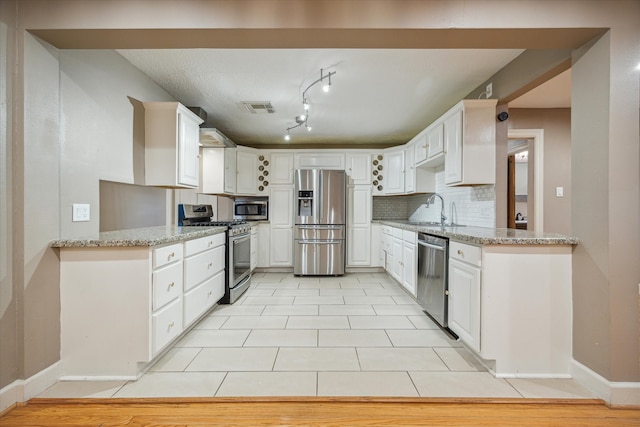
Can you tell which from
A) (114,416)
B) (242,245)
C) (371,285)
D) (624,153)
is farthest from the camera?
(371,285)

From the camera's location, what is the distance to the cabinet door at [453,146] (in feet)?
9.42

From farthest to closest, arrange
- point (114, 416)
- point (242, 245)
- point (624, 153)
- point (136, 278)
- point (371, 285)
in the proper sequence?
1. point (371, 285)
2. point (242, 245)
3. point (136, 278)
4. point (624, 153)
5. point (114, 416)

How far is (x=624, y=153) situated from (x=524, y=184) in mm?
6600

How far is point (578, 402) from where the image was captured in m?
1.64

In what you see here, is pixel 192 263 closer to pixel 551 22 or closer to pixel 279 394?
pixel 279 394

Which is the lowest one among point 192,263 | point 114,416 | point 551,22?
point 114,416

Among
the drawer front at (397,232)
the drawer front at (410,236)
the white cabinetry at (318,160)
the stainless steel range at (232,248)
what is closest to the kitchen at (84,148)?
the stainless steel range at (232,248)

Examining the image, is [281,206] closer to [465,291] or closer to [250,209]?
[250,209]

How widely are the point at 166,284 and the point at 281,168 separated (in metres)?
3.31

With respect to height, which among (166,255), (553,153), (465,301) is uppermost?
(553,153)

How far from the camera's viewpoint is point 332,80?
2.89m

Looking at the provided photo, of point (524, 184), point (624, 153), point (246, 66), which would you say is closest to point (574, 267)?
point (624, 153)

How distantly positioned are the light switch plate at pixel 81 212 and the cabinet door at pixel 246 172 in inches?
109

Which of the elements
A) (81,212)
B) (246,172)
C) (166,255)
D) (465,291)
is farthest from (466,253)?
(246,172)
